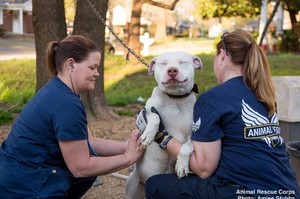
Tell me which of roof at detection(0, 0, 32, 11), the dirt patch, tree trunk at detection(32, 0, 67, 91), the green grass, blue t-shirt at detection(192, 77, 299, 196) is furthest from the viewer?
roof at detection(0, 0, 32, 11)

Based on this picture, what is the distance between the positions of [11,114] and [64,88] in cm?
545

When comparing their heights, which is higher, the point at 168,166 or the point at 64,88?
the point at 64,88

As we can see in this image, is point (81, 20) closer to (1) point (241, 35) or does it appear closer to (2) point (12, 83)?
(1) point (241, 35)

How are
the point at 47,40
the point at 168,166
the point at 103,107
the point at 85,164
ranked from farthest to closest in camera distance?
the point at 103,107, the point at 47,40, the point at 168,166, the point at 85,164

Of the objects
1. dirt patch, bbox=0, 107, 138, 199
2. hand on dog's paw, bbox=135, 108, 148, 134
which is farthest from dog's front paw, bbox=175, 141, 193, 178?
dirt patch, bbox=0, 107, 138, 199

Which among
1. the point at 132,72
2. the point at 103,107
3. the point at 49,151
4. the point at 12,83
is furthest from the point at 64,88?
the point at 132,72

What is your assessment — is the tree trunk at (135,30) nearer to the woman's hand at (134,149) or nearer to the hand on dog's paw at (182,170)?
the woman's hand at (134,149)

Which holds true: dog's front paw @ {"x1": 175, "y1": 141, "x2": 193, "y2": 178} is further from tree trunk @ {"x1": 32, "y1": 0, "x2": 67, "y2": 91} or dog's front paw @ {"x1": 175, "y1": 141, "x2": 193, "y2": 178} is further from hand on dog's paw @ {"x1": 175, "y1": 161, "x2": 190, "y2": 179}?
tree trunk @ {"x1": 32, "y1": 0, "x2": 67, "y2": 91}

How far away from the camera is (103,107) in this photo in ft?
26.5

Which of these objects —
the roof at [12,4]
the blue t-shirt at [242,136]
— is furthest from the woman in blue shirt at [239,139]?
the roof at [12,4]

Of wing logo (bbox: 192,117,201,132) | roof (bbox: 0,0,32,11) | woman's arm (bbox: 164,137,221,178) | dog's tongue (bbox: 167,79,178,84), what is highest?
roof (bbox: 0,0,32,11)

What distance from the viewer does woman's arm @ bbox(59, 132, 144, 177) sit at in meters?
3.12

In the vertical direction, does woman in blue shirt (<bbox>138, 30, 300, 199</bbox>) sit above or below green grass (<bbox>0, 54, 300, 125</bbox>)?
above

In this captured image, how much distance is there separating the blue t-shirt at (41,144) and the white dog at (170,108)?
0.43 meters
